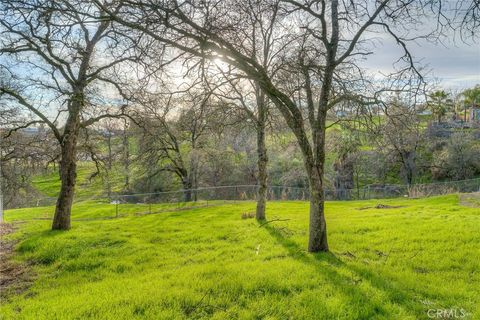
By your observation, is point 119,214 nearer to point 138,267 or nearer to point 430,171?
point 138,267

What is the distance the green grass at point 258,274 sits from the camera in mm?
4516

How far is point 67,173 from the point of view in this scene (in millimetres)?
12188

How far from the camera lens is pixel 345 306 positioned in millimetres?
4473

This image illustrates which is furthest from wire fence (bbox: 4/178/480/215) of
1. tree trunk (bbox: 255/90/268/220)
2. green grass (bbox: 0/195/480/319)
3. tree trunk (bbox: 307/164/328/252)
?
tree trunk (bbox: 307/164/328/252)

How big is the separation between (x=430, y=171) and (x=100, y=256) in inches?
1744

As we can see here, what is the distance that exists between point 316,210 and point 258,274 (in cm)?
220

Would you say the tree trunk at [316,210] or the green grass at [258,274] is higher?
the tree trunk at [316,210]

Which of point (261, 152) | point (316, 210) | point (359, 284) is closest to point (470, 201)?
point (261, 152)

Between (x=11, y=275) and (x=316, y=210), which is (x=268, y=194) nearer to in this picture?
(x=316, y=210)

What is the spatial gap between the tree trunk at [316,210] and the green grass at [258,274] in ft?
1.26

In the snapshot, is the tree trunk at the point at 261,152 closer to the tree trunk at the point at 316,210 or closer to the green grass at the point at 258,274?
the green grass at the point at 258,274

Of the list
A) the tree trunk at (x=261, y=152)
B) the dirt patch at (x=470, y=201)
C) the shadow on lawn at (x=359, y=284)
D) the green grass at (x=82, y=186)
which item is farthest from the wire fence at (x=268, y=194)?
the shadow on lawn at (x=359, y=284)

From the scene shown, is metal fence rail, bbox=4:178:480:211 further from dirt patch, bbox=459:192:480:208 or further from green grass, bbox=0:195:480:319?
green grass, bbox=0:195:480:319

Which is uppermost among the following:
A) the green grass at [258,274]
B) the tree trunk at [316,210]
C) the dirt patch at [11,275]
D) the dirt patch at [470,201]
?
the tree trunk at [316,210]
